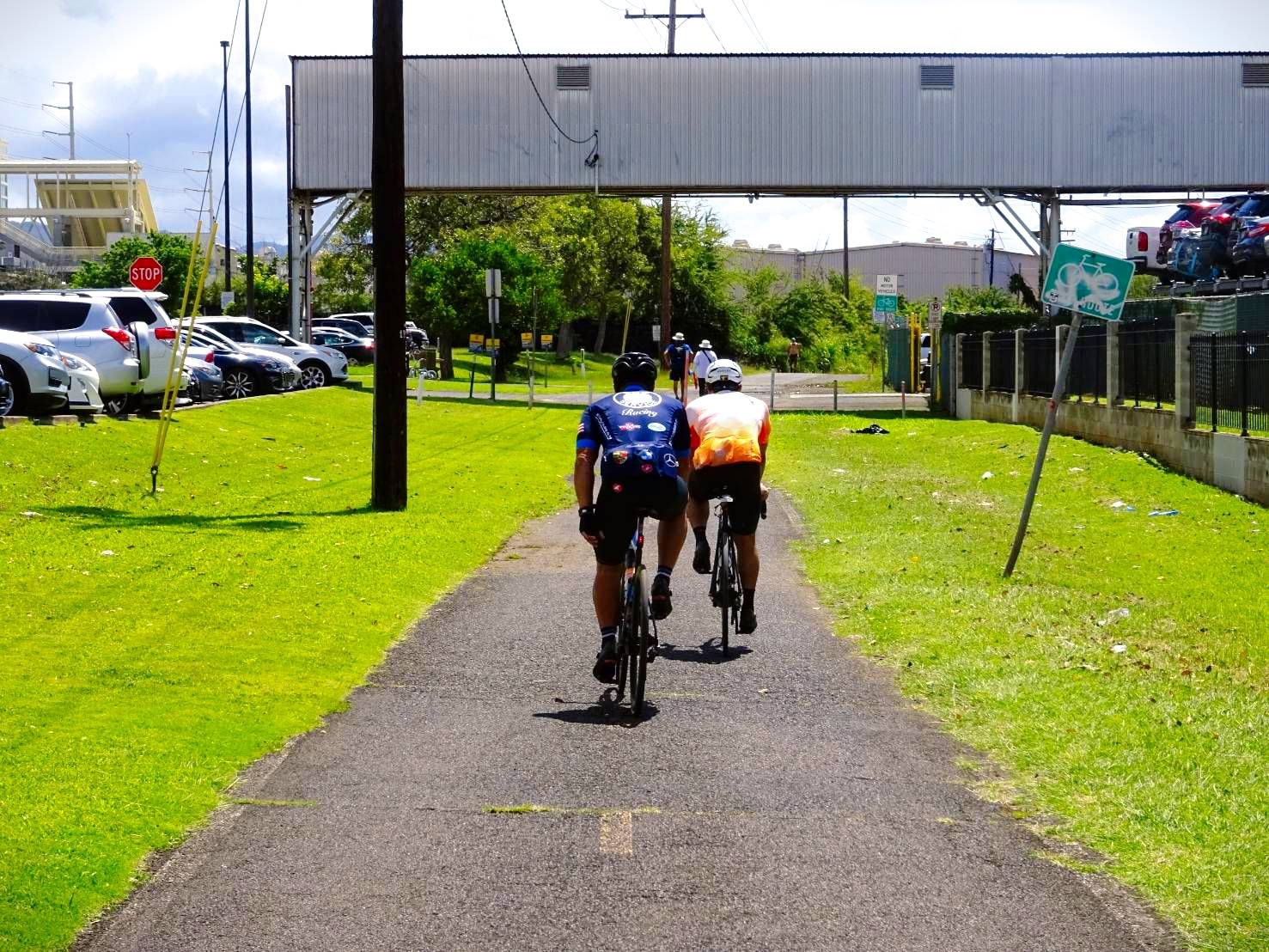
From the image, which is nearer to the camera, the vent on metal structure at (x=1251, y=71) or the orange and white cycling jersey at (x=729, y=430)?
the orange and white cycling jersey at (x=729, y=430)

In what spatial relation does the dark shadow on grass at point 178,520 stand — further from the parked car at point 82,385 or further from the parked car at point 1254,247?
the parked car at point 1254,247

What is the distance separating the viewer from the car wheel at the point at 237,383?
33688 millimetres

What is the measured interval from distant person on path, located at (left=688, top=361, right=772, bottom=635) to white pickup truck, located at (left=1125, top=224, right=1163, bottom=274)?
86.3ft

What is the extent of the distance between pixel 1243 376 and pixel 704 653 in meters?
10.9

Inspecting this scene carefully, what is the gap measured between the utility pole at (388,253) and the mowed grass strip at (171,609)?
699 millimetres

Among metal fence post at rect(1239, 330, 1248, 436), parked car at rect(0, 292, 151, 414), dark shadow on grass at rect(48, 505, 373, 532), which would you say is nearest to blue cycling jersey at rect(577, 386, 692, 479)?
dark shadow on grass at rect(48, 505, 373, 532)

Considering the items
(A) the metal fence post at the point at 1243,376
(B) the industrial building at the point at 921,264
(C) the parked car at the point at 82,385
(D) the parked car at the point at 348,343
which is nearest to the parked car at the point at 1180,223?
(A) the metal fence post at the point at 1243,376

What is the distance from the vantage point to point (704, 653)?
10289 millimetres

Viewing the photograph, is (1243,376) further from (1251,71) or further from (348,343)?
(348,343)

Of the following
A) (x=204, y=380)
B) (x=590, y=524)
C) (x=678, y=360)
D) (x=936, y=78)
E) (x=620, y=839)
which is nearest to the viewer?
(x=620, y=839)

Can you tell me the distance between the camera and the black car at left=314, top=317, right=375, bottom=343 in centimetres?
6153

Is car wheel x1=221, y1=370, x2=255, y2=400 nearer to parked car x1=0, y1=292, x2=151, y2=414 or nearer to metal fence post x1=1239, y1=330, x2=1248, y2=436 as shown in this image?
parked car x1=0, y1=292, x2=151, y2=414

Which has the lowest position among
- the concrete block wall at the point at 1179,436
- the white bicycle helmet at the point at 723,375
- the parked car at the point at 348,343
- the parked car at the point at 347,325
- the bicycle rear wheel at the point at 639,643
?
the bicycle rear wheel at the point at 639,643

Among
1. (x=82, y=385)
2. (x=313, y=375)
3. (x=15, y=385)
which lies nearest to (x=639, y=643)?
(x=15, y=385)
